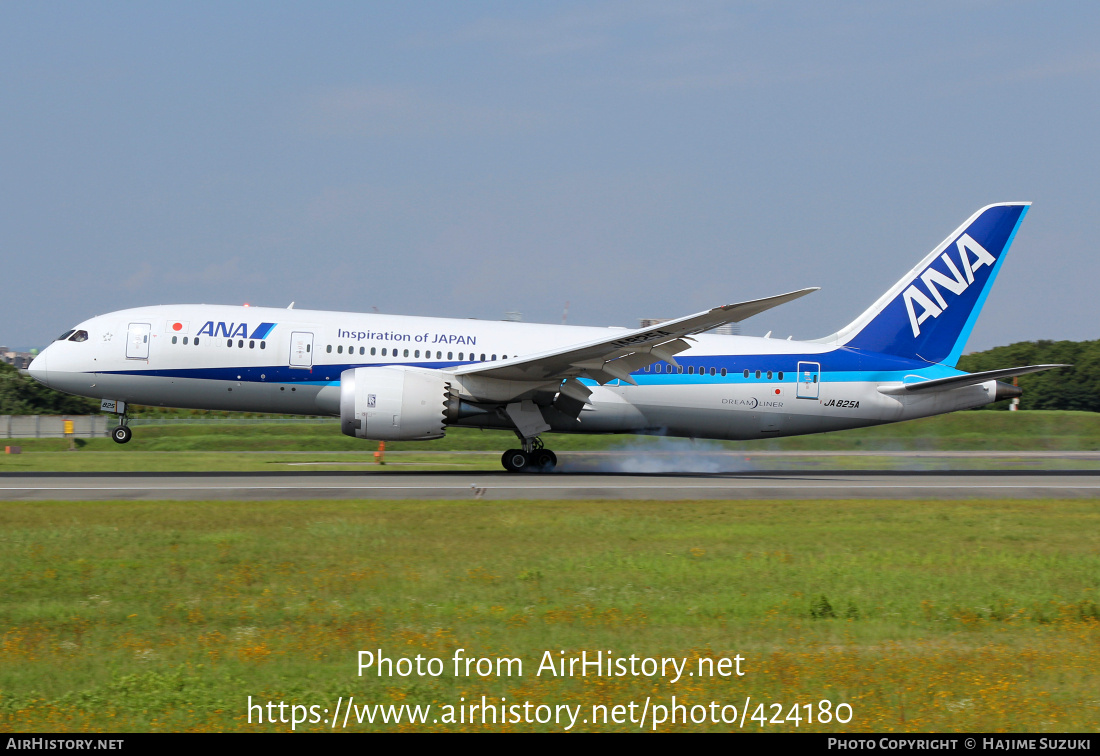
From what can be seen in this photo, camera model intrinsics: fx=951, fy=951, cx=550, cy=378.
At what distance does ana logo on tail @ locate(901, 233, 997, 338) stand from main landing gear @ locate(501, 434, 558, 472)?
10.7m

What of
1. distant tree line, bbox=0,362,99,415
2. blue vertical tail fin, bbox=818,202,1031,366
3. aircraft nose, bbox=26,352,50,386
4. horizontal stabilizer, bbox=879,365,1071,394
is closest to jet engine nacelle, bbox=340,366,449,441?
aircraft nose, bbox=26,352,50,386

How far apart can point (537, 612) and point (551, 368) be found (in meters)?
14.3

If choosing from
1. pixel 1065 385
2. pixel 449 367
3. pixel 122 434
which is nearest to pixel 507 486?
pixel 449 367

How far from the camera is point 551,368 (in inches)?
897

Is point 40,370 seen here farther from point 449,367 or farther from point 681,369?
point 681,369

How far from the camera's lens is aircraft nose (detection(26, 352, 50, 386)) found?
23984 mm

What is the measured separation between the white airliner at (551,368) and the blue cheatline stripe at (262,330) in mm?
49

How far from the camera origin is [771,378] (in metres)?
25.4

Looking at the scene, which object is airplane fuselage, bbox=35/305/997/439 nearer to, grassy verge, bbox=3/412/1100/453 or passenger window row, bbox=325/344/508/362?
passenger window row, bbox=325/344/508/362

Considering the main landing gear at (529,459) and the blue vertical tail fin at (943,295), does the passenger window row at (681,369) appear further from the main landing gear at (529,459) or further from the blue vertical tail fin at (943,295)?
the blue vertical tail fin at (943,295)

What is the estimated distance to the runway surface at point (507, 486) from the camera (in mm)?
18078

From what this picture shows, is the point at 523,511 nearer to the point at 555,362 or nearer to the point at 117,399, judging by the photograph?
the point at 555,362
